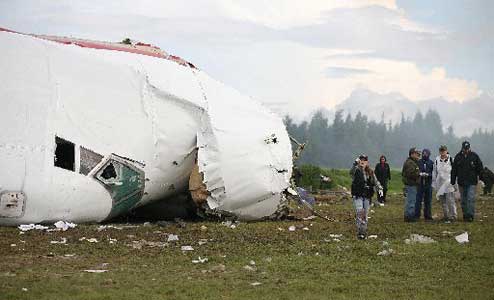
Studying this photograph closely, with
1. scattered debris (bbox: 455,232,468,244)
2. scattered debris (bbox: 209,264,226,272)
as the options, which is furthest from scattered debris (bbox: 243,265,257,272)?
scattered debris (bbox: 455,232,468,244)

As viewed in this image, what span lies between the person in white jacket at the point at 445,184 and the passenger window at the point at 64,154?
29.7 feet

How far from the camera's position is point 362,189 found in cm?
1466

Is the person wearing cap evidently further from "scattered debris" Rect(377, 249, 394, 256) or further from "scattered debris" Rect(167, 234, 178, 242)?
"scattered debris" Rect(167, 234, 178, 242)

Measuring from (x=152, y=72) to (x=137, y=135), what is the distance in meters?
1.64

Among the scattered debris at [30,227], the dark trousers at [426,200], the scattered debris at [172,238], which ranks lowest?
the scattered debris at [172,238]

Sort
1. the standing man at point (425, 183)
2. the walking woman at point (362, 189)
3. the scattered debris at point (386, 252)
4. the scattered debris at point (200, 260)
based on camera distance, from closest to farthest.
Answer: the scattered debris at point (200, 260)
the scattered debris at point (386, 252)
the walking woman at point (362, 189)
the standing man at point (425, 183)

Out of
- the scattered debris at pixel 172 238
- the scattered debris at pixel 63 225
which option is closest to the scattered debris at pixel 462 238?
the scattered debris at pixel 172 238

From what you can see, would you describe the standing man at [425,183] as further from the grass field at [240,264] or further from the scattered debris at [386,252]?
the scattered debris at [386,252]

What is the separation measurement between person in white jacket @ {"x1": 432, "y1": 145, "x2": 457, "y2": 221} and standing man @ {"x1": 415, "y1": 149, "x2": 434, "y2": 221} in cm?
19

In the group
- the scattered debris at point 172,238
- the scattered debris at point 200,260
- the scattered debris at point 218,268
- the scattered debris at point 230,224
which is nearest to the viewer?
the scattered debris at point 218,268

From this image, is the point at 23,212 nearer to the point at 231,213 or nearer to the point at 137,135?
the point at 137,135

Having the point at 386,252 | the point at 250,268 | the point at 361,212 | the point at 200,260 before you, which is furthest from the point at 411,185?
the point at 250,268

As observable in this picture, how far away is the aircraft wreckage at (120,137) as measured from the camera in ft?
46.1

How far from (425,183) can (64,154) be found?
9.18 m
